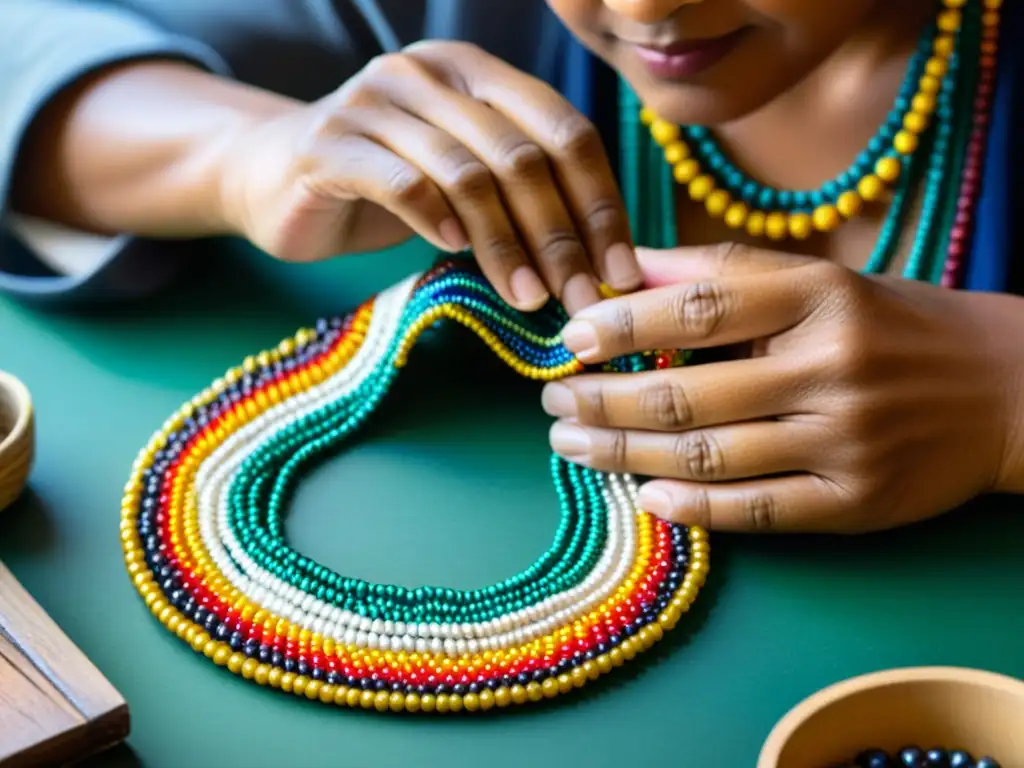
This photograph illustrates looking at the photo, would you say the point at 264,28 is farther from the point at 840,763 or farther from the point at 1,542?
the point at 840,763

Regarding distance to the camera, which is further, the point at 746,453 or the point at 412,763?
the point at 746,453

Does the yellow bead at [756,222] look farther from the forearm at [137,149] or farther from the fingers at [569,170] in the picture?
the forearm at [137,149]

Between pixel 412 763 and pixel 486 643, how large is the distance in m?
0.07

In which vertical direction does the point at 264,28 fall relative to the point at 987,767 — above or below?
above

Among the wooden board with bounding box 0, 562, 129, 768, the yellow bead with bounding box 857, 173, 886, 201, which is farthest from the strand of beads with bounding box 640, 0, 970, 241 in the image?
the wooden board with bounding box 0, 562, 129, 768

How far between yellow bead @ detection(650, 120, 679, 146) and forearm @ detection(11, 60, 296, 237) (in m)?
0.24

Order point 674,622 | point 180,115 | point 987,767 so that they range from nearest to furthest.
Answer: point 987,767, point 674,622, point 180,115

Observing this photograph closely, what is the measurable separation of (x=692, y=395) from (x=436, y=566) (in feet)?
0.51

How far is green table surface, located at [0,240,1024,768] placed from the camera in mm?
534

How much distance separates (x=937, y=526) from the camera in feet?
2.13

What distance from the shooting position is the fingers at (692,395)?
2.04ft

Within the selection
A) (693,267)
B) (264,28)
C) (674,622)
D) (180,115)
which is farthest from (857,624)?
(264,28)

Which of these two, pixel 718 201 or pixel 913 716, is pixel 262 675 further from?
pixel 718 201

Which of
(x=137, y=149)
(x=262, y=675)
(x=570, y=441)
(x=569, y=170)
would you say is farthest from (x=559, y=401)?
(x=137, y=149)
